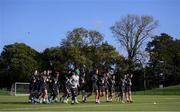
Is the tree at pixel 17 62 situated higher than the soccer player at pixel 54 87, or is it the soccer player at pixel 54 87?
the tree at pixel 17 62

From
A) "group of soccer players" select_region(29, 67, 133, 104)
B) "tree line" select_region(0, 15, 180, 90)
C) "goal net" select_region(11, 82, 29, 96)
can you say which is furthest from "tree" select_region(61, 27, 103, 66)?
"group of soccer players" select_region(29, 67, 133, 104)

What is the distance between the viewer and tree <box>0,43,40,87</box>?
119m

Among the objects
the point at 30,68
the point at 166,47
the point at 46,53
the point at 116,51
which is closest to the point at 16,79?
the point at 30,68

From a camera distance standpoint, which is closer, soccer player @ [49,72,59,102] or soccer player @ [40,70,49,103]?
soccer player @ [40,70,49,103]

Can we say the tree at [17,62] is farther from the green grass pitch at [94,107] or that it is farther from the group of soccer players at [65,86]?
the green grass pitch at [94,107]

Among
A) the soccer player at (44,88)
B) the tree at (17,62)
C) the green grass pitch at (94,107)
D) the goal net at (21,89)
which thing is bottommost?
the green grass pitch at (94,107)

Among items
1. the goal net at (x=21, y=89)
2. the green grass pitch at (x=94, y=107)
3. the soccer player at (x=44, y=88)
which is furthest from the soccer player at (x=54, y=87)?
the goal net at (x=21, y=89)

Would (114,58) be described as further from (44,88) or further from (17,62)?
(44,88)

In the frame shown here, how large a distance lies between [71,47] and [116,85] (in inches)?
2890

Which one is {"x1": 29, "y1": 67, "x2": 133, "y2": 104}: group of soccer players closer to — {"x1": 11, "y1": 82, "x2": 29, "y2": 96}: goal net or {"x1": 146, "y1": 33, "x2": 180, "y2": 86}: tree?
A: {"x1": 11, "y1": 82, "x2": 29, "y2": 96}: goal net

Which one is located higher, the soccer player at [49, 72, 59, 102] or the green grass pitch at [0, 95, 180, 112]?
the soccer player at [49, 72, 59, 102]

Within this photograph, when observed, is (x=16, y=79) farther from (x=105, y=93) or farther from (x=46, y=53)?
(x=105, y=93)

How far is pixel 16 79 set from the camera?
117875 mm

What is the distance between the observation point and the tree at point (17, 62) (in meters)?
119
